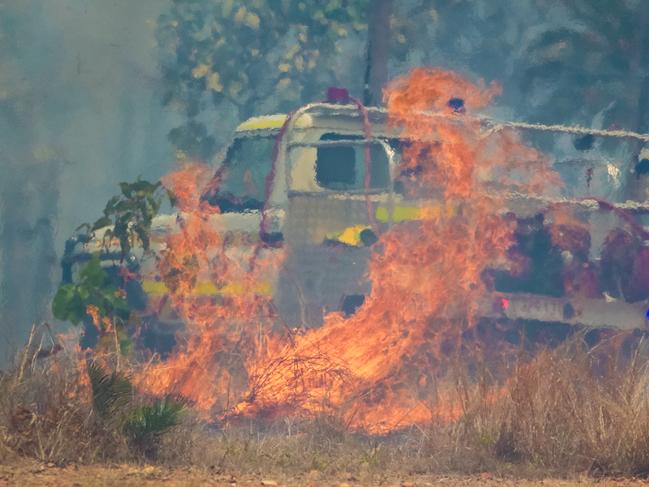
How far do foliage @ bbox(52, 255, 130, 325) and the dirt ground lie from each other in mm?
2975

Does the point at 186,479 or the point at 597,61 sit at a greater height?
the point at 597,61

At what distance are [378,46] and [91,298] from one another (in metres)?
12.7

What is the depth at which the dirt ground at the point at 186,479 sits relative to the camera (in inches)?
270

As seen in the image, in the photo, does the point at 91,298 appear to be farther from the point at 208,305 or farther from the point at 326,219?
the point at 326,219

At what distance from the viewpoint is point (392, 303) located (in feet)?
35.4

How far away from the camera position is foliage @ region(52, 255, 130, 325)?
10.3m

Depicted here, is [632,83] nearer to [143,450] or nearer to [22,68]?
[22,68]

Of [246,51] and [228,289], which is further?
[246,51]

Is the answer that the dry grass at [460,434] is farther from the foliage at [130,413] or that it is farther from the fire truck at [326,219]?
the fire truck at [326,219]

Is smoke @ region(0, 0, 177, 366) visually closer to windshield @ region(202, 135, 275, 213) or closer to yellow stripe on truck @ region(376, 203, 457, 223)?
windshield @ region(202, 135, 275, 213)

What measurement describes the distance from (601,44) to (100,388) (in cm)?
1851

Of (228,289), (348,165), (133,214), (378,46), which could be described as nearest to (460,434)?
(228,289)

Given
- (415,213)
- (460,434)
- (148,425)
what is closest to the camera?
(148,425)

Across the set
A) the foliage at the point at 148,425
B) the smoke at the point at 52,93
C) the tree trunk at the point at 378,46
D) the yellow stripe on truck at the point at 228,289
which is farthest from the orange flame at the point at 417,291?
the smoke at the point at 52,93
